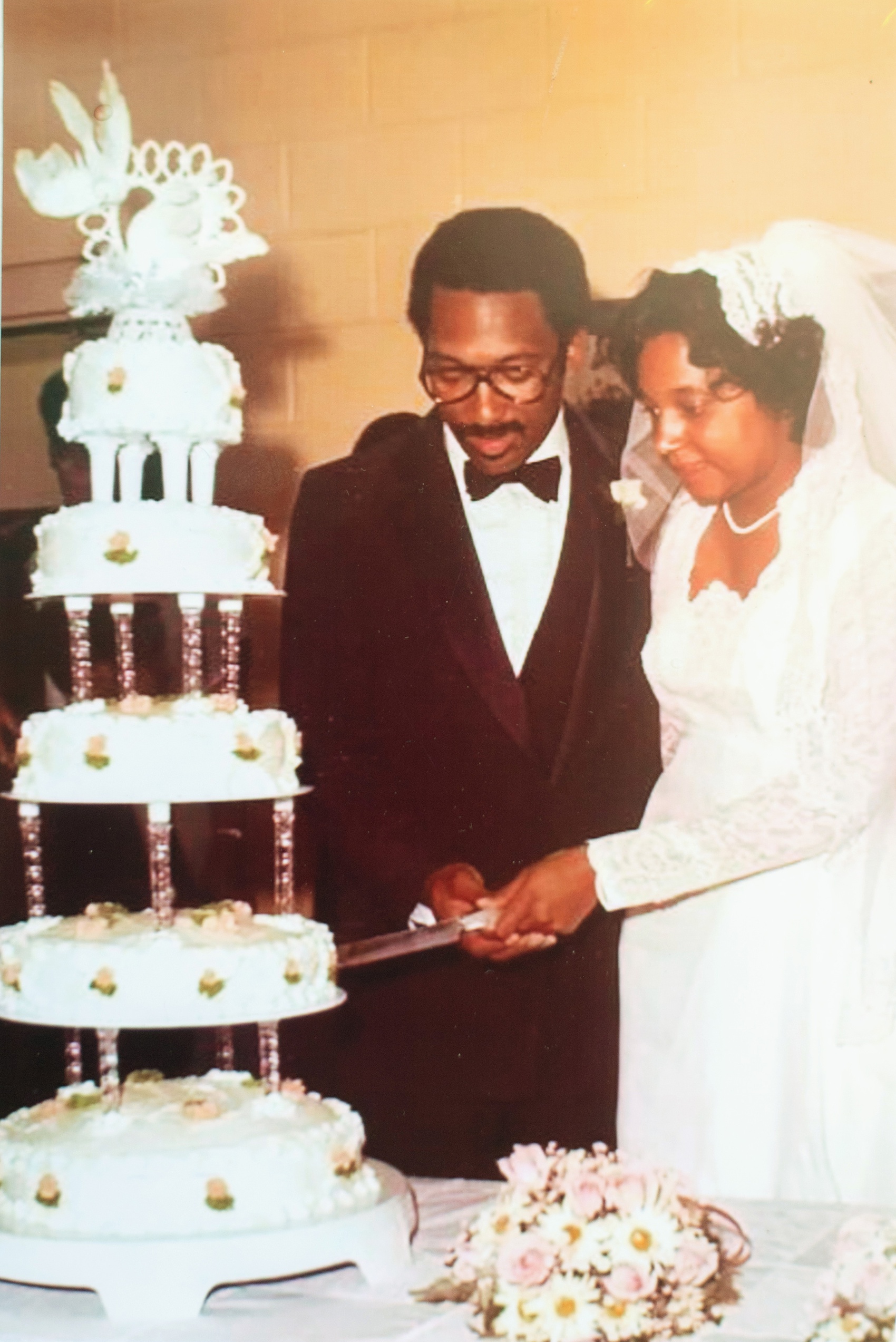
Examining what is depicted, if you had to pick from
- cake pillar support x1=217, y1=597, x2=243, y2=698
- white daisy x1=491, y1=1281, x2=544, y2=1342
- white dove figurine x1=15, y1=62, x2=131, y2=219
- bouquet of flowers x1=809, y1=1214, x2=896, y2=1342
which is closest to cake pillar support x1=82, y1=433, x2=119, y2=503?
cake pillar support x1=217, y1=597, x2=243, y2=698

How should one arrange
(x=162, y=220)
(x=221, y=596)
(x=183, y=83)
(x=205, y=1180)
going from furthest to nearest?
(x=183, y=83) → (x=221, y=596) → (x=162, y=220) → (x=205, y=1180)

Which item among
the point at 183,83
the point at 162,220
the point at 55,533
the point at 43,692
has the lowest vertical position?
the point at 43,692

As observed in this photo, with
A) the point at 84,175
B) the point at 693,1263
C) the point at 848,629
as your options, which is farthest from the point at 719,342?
the point at 693,1263

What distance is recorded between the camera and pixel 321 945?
2631 mm

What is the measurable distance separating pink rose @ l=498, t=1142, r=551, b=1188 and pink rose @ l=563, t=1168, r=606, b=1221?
0.03m

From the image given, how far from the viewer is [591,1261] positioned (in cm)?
229

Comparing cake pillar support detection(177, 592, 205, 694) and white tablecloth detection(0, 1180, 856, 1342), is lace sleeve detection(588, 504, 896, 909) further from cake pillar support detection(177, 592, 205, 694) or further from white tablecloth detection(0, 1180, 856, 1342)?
cake pillar support detection(177, 592, 205, 694)

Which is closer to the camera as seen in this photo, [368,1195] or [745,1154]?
[368,1195]

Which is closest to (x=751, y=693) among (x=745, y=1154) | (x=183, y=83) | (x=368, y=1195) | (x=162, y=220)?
(x=745, y=1154)

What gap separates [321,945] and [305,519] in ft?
2.48

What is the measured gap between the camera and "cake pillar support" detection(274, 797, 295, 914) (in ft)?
8.80

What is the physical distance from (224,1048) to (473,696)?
65cm

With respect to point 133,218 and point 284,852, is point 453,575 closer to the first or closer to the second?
point 284,852

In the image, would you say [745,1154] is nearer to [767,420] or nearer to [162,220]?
[767,420]
